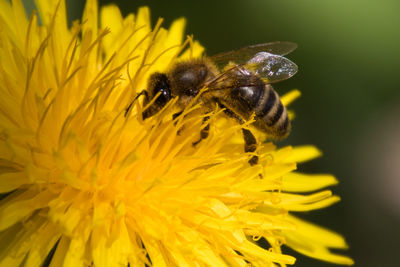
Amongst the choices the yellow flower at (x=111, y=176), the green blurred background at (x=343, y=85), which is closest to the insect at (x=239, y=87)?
the yellow flower at (x=111, y=176)

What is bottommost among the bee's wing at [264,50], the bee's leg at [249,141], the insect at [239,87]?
the bee's leg at [249,141]

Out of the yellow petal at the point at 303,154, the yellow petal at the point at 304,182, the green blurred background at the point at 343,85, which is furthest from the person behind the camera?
the green blurred background at the point at 343,85

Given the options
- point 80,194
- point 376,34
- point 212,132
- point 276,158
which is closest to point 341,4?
point 376,34

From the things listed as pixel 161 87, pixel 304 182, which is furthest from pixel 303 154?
pixel 161 87

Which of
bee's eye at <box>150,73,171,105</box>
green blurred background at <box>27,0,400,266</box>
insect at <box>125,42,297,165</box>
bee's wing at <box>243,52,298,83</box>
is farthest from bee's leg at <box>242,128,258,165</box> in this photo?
green blurred background at <box>27,0,400,266</box>

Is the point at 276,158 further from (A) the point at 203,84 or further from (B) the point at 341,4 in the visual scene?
(B) the point at 341,4

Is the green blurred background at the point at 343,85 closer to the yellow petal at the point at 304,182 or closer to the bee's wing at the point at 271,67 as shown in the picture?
the yellow petal at the point at 304,182
